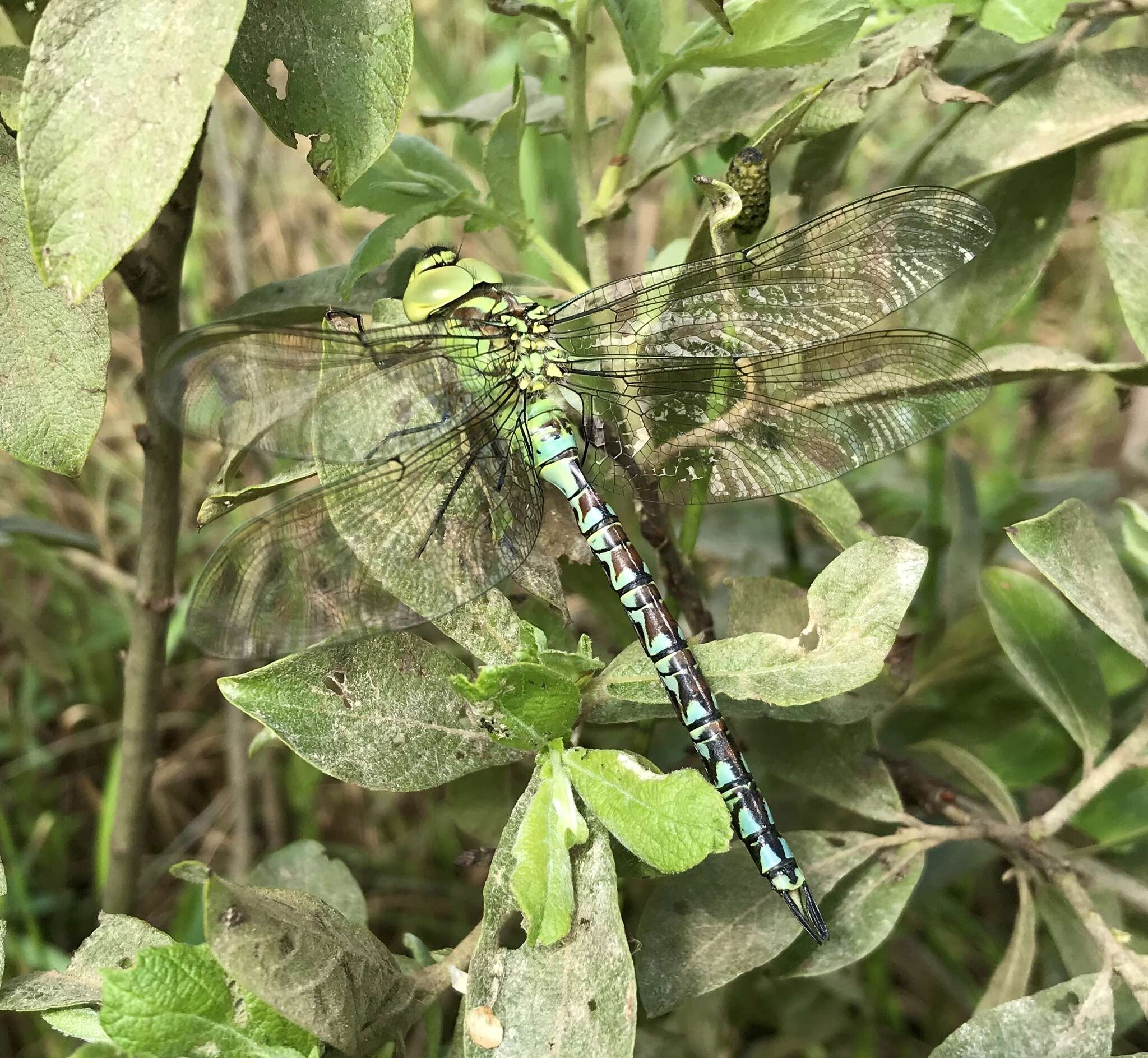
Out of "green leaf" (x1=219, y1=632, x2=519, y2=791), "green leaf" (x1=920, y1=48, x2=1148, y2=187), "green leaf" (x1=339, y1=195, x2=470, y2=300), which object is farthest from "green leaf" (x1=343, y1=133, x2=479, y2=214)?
"green leaf" (x1=920, y1=48, x2=1148, y2=187)

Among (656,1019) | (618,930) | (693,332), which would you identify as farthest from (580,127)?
(656,1019)

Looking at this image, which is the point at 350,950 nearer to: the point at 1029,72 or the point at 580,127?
the point at 580,127

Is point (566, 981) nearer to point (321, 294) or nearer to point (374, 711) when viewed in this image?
point (374, 711)

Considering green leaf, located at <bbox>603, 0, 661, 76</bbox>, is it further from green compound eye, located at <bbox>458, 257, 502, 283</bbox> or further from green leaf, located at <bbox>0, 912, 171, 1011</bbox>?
green leaf, located at <bbox>0, 912, 171, 1011</bbox>

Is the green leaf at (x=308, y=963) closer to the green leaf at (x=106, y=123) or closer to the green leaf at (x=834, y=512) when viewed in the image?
the green leaf at (x=106, y=123)

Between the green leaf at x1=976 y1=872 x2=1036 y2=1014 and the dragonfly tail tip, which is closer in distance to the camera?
the dragonfly tail tip
